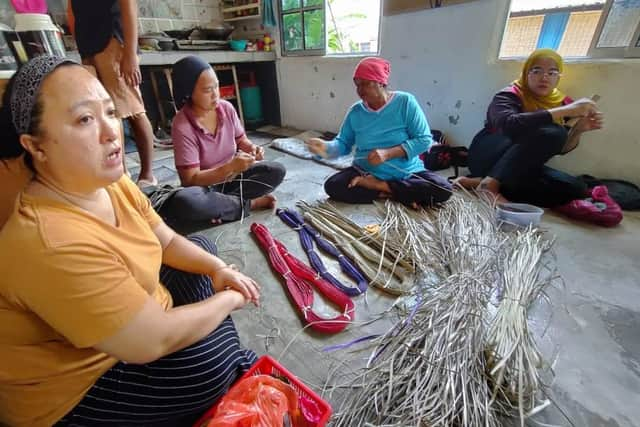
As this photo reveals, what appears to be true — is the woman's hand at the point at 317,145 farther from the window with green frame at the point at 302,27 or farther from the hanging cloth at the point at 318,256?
the window with green frame at the point at 302,27

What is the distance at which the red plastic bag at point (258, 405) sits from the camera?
2.35ft

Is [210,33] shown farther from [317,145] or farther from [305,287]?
[305,287]

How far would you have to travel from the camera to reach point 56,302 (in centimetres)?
55

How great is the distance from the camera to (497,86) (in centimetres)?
251

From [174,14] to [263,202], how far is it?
3295mm

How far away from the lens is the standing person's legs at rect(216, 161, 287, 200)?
2.13m

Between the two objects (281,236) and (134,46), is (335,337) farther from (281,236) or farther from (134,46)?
(134,46)

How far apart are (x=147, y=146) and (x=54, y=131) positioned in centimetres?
189

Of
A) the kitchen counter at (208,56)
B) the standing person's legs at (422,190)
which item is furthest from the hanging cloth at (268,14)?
the standing person's legs at (422,190)

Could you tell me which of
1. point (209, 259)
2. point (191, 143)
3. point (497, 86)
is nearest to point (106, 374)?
point (209, 259)

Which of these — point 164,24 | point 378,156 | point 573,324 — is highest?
Result: point 164,24

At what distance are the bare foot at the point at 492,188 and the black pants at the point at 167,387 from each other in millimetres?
1866

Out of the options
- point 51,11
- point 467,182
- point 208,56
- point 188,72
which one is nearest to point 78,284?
point 188,72

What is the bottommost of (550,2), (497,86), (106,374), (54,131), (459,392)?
(459,392)
